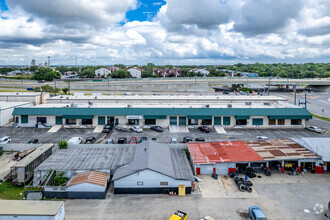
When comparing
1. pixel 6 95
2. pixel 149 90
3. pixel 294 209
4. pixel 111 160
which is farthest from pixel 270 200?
pixel 149 90

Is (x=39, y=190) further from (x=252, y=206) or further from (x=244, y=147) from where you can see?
(x=244, y=147)

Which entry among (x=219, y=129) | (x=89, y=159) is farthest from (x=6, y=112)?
(x=219, y=129)

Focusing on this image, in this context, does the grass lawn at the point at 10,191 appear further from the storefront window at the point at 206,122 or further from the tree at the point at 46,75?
the tree at the point at 46,75

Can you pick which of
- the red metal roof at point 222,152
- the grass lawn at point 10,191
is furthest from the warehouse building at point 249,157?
the grass lawn at point 10,191

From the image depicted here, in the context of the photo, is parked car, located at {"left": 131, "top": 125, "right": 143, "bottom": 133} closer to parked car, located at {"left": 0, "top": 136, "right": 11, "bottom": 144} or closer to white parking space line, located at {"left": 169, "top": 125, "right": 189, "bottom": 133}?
white parking space line, located at {"left": 169, "top": 125, "right": 189, "bottom": 133}

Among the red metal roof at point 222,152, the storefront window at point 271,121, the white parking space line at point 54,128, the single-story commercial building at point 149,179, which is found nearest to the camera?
the single-story commercial building at point 149,179
